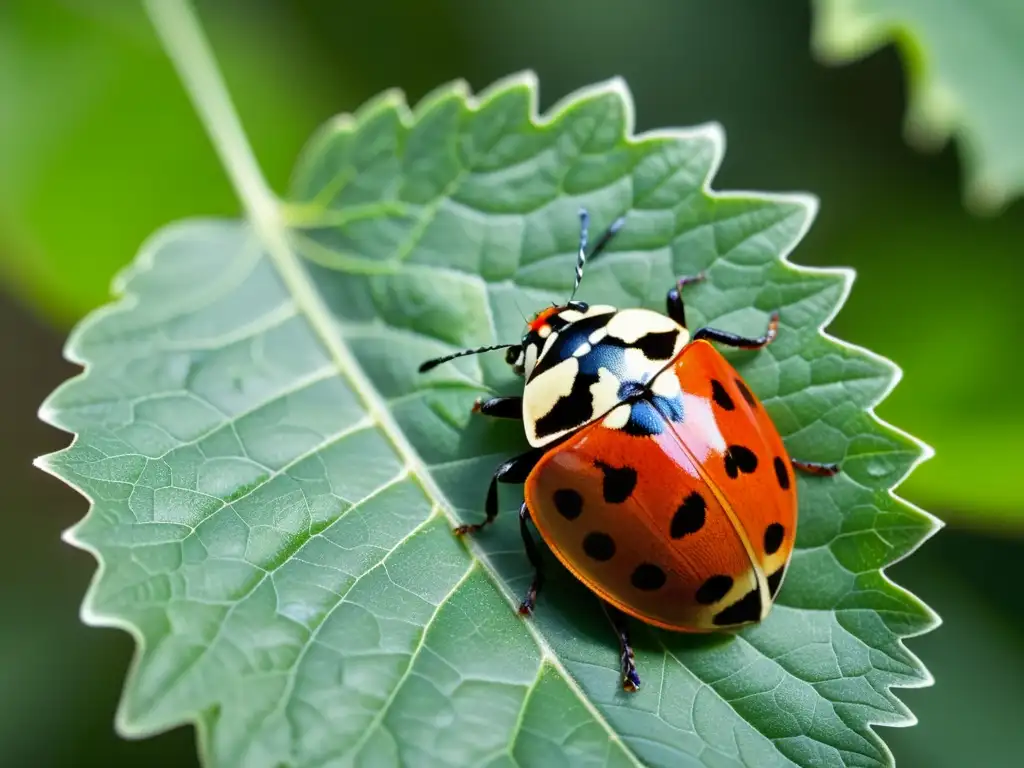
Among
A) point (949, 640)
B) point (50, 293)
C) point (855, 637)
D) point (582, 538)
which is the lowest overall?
point (949, 640)

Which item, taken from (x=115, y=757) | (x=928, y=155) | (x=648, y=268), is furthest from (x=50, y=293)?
(x=928, y=155)

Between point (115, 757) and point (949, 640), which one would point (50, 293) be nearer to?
point (115, 757)

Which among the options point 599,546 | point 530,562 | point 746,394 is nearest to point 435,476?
point 530,562

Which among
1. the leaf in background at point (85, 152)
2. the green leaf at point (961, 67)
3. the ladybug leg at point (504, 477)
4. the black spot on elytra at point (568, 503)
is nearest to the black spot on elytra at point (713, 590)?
the black spot on elytra at point (568, 503)

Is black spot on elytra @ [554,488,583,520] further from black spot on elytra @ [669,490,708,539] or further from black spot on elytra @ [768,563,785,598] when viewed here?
black spot on elytra @ [768,563,785,598]

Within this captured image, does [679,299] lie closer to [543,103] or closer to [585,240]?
[585,240]

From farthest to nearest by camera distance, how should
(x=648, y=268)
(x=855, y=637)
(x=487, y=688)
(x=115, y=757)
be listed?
(x=115, y=757) → (x=648, y=268) → (x=855, y=637) → (x=487, y=688)

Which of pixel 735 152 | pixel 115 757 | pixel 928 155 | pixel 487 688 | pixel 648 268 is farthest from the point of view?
pixel 735 152
